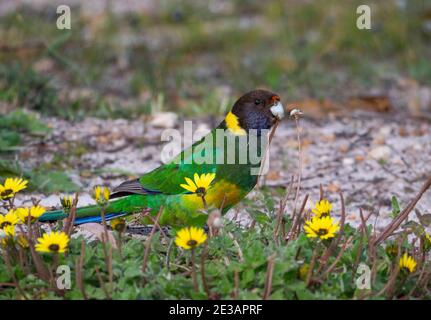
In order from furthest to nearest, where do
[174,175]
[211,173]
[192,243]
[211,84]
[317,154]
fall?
[211,84]
[317,154]
[174,175]
[211,173]
[192,243]

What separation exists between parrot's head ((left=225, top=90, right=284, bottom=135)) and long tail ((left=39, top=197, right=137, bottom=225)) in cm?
61

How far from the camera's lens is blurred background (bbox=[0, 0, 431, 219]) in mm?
4520

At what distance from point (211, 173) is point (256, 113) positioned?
0.44 meters

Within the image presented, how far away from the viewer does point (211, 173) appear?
11.2ft

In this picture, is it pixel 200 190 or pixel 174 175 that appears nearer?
pixel 200 190

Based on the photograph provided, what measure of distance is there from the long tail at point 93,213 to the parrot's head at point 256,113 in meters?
0.61

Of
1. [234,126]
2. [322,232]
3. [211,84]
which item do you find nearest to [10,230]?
[322,232]

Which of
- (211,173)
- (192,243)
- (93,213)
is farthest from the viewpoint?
(211,173)

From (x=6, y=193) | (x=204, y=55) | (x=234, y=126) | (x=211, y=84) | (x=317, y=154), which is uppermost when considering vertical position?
(x=204, y=55)

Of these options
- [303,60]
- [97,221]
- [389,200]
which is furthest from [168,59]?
[97,221]

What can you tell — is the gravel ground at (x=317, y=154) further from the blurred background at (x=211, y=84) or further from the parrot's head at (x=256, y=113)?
the parrot's head at (x=256, y=113)

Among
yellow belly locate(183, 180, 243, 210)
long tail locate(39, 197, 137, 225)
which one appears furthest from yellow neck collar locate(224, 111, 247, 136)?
long tail locate(39, 197, 137, 225)

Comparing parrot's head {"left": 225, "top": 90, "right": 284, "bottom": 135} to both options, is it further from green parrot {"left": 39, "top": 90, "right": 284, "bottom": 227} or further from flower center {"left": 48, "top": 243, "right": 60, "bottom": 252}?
flower center {"left": 48, "top": 243, "right": 60, "bottom": 252}

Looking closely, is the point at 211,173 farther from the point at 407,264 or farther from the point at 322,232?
the point at 407,264
